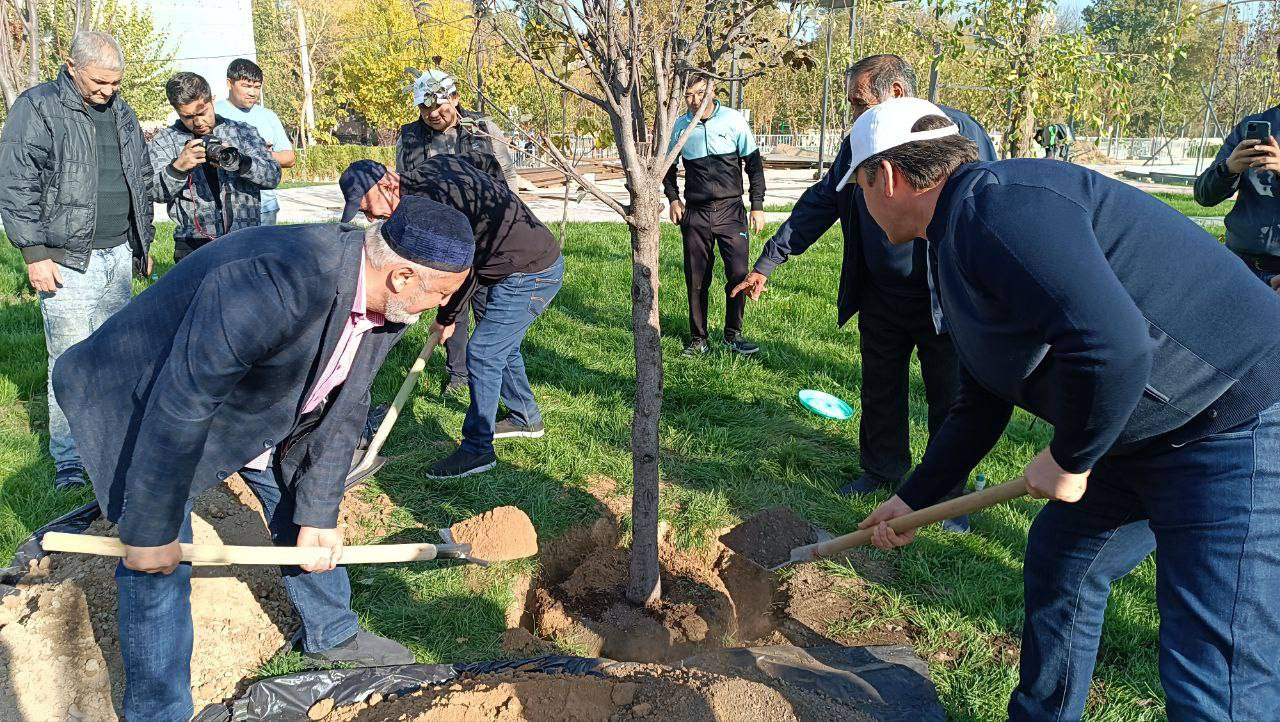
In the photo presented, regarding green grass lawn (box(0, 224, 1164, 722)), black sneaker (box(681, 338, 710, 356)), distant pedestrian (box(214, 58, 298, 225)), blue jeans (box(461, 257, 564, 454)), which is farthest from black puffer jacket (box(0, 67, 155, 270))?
black sneaker (box(681, 338, 710, 356))

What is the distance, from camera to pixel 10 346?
19.7ft

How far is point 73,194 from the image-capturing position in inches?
163

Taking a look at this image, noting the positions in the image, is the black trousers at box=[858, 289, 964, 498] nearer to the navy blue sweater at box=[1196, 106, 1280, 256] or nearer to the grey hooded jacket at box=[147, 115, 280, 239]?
the navy blue sweater at box=[1196, 106, 1280, 256]

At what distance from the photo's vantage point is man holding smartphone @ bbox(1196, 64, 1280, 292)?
4328 mm

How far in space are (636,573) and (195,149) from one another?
11.7 ft

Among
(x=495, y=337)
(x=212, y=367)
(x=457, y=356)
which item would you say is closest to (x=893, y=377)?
(x=495, y=337)

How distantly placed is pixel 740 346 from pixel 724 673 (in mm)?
3640

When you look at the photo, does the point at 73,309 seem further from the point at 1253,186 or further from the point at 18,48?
the point at 1253,186

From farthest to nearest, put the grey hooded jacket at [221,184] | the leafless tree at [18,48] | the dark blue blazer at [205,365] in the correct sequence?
1. the leafless tree at [18,48]
2. the grey hooded jacket at [221,184]
3. the dark blue blazer at [205,365]

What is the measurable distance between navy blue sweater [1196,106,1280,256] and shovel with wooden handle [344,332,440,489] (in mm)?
4146

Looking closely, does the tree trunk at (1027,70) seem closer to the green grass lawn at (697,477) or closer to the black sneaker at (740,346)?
the green grass lawn at (697,477)

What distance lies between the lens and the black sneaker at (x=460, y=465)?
14.4 feet

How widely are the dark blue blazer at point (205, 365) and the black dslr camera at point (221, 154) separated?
2.97 metres

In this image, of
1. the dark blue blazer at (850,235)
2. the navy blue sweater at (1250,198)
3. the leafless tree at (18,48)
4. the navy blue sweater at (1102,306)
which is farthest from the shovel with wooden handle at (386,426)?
the navy blue sweater at (1250,198)
